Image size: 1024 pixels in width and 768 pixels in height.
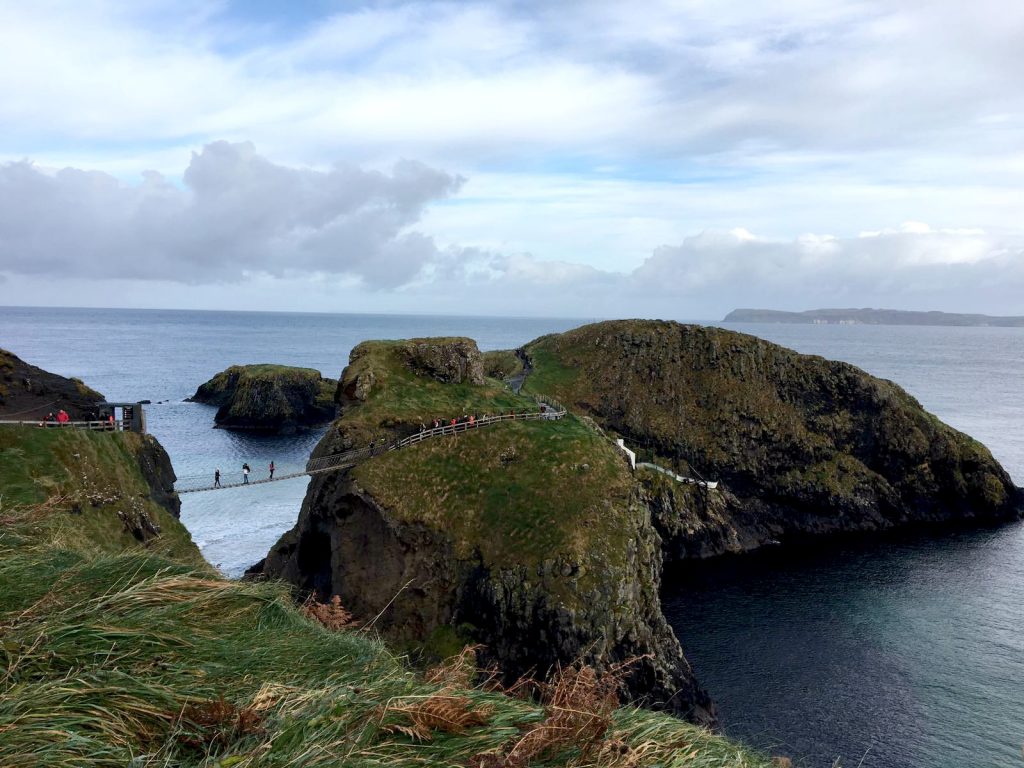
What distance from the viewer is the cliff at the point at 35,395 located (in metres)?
40.6

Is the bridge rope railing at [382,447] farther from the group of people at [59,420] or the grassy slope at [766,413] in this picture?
the grassy slope at [766,413]

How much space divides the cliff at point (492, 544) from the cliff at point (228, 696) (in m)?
26.6

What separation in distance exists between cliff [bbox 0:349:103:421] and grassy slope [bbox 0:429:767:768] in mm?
33798

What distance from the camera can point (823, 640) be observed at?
1919 inches

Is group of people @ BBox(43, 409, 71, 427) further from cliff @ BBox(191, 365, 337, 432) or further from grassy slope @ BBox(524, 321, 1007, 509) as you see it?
cliff @ BBox(191, 365, 337, 432)

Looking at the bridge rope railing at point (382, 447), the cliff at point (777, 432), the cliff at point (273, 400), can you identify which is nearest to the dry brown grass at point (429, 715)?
the bridge rope railing at point (382, 447)

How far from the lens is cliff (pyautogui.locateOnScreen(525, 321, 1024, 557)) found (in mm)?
78875

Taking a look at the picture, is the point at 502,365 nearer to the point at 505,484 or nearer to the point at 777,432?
the point at 777,432

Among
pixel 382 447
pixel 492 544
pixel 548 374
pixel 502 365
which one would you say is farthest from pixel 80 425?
pixel 502 365

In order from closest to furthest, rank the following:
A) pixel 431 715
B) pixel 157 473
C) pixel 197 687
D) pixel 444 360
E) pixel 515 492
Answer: pixel 431 715, pixel 197 687, pixel 157 473, pixel 515 492, pixel 444 360

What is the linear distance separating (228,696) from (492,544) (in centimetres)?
3471

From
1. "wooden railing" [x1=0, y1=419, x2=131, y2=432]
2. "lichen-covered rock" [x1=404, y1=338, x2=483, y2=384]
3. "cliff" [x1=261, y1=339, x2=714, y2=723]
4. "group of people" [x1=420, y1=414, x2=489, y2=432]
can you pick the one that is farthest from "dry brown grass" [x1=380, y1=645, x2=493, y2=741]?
"lichen-covered rock" [x1=404, y1=338, x2=483, y2=384]

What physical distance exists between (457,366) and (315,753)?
50.5 meters

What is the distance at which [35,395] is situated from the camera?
43.6 metres
